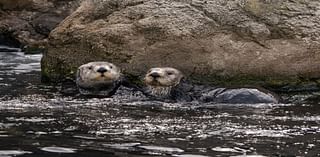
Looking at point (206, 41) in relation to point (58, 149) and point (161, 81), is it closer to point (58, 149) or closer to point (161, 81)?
Result: point (161, 81)

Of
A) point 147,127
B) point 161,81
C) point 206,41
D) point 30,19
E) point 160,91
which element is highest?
point 30,19

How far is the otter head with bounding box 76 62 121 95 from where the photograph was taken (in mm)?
8422

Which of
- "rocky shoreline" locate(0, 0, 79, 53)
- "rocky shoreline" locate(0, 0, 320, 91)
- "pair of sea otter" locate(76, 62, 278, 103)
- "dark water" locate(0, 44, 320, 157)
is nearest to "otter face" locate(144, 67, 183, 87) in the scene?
"pair of sea otter" locate(76, 62, 278, 103)

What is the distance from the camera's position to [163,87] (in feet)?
27.0

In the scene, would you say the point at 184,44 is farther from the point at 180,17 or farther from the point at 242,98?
the point at 242,98

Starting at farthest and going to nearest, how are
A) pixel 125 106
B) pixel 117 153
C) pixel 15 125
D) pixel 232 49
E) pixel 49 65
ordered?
pixel 49 65 < pixel 232 49 < pixel 125 106 < pixel 15 125 < pixel 117 153

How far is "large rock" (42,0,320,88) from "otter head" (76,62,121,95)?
470mm

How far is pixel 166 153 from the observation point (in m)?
4.73

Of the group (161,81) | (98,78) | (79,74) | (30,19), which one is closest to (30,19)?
(30,19)

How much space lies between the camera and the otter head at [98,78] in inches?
332

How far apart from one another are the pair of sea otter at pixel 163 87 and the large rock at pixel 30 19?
6413mm

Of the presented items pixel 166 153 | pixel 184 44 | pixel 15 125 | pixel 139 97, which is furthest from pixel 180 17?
pixel 166 153

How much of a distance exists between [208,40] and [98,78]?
145cm

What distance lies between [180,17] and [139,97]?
4.69 ft
